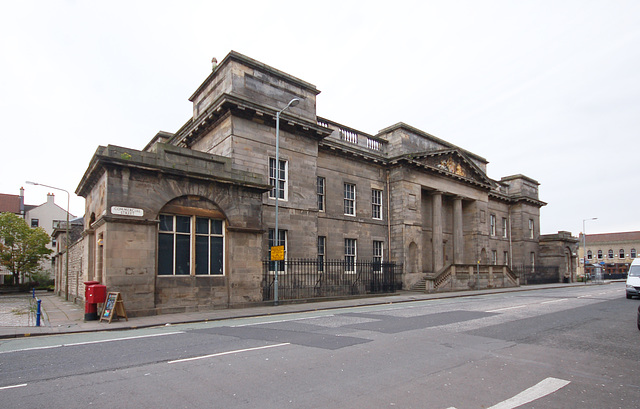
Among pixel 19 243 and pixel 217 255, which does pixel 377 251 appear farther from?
pixel 19 243

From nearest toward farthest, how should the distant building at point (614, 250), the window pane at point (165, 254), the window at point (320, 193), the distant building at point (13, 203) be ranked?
the window pane at point (165, 254)
the window at point (320, 193)
the distant building at point (13, 203)
the distant building at point (614, 250)

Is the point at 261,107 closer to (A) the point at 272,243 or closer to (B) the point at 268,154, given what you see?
(B) the point at 268,154

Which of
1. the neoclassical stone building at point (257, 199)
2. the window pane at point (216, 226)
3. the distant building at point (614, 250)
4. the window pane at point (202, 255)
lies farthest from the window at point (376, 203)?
the distant building at point (614, 250)

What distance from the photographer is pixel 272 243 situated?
69.9 ft

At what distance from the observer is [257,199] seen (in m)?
17.6

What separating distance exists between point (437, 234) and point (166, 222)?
22963 mm

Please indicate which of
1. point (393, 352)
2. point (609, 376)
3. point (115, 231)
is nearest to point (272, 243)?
point (115, 231)

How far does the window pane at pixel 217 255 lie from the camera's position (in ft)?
53.1

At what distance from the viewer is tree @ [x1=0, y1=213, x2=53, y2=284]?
42750 millimetres

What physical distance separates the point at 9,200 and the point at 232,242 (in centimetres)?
6305

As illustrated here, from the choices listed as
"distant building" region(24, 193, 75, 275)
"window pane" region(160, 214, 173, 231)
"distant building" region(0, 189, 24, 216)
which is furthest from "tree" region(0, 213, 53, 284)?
"window pane" region(160, 214, 173, 231)

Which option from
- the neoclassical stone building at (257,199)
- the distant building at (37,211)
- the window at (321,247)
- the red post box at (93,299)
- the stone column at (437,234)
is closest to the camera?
the red post box at (93,299)

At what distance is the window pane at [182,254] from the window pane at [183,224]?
0.22 metres

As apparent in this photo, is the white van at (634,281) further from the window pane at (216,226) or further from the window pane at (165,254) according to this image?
the window pane at (165,254)
